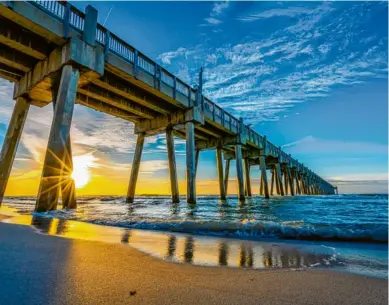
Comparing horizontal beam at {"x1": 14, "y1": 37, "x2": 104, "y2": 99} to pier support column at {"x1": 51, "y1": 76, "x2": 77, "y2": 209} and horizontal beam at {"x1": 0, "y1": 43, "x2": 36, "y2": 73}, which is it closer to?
horizontal beam at {"x1": 0, "y1": 43, "x2": 36, "y2": 73}

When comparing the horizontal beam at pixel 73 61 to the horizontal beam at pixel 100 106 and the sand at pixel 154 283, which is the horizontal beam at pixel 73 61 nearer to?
the horizontal beam at pixel 100 106

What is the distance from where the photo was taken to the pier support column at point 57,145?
753 centimetres

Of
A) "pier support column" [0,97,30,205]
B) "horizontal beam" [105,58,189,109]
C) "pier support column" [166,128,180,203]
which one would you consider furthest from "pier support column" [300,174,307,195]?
"pier support column" [0,97,30,205]

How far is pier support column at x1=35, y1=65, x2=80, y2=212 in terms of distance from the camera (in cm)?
753

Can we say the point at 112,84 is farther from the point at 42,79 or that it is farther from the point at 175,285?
the point at 175,285

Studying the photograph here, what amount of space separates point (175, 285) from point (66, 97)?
8.55m

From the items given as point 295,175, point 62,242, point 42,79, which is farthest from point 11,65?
point 295,175

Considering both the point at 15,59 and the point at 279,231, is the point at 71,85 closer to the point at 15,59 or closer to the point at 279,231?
the point at 15,59

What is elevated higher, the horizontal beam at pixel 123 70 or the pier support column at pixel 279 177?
the horizontal beam at pixel 123 70

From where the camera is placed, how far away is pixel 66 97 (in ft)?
26.8

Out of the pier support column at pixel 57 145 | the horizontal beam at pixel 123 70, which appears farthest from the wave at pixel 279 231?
the horizontal beam at pixel 123 70

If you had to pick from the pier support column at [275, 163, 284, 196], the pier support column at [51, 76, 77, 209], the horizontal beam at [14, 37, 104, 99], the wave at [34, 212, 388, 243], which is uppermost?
the horizontal beam at [14, 37, 104, 99]

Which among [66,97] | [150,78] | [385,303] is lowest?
[385,303]

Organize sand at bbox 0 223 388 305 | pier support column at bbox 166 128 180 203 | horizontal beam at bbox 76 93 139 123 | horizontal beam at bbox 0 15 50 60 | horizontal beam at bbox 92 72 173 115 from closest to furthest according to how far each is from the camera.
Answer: sand at bbox 0 223 388 305
horizontal beam at bbox 0 15 50 60
horizontal beam at bbox 92 72 173 115
horizontal beam at bbox 76 93 139 123
pier support column at bbox 166 128 180 203
